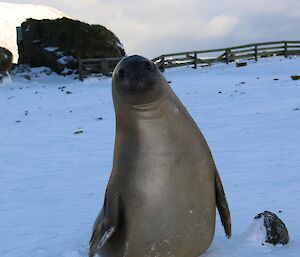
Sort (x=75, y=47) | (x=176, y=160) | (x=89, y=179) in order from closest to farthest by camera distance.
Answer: (x=176, y=160) < (x=89, y=179) < (x=75, y=47)

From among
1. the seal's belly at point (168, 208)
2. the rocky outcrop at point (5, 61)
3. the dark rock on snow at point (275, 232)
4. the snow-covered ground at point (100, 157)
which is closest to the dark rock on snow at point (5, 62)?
the rocky outcrop at point (5, 61)

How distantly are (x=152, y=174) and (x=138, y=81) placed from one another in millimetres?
639

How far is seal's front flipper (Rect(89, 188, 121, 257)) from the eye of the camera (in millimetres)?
3588

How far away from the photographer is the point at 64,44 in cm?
2731

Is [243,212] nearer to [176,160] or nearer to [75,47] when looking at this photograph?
[176,160]

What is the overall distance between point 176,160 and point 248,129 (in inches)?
304

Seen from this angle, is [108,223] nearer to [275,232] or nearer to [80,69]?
[275,232]

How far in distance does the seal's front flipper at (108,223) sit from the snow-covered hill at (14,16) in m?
45.6

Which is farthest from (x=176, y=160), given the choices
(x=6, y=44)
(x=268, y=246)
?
(x=6, y=44)

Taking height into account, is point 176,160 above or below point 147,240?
above

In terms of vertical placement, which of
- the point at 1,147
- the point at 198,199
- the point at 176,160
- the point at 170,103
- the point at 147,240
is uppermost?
the point at 170,103

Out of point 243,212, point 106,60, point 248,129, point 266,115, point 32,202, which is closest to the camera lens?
point 243,212

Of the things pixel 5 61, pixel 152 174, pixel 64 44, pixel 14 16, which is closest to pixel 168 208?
pixel 152 174

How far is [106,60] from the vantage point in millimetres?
25188
